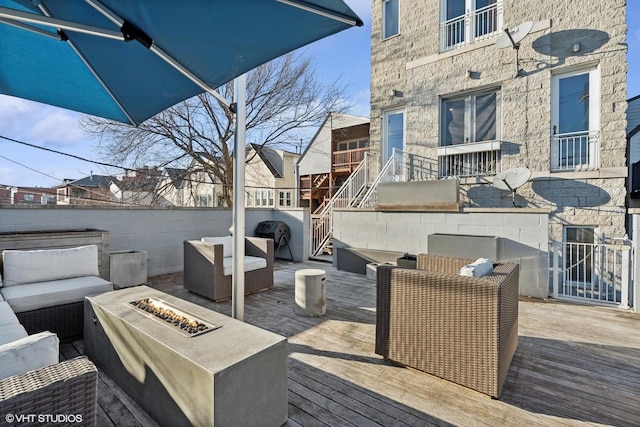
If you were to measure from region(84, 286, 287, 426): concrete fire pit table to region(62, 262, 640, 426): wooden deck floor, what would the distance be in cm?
21

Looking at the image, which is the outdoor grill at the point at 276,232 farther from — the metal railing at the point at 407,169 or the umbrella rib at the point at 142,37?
the umbrella rib at the point at 142,37

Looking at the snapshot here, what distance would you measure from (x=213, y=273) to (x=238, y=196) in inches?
71.6

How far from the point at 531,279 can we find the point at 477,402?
3160 mm

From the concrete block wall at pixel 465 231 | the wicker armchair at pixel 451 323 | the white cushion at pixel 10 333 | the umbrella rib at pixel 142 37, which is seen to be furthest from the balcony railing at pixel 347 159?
the white cushion at pixel 10 333

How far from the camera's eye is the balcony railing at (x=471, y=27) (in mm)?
6652

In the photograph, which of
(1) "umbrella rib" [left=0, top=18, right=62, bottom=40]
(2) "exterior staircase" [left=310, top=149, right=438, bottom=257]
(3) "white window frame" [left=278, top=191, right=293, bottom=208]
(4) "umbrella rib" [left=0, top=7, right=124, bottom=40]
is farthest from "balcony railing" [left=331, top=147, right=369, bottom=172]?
(4) "umbrella rib" [left=0, top=7, right=124, bottom=40]

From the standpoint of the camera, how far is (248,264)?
4.37m

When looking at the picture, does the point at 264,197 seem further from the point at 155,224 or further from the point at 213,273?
the point at 213,273

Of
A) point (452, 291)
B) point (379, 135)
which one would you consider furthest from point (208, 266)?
point (379, 135)

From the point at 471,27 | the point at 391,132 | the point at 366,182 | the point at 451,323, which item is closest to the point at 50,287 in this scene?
the point at 451,323

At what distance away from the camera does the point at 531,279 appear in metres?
4.42

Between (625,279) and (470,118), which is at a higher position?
(470,118)

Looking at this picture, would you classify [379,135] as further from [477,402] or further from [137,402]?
[137,402]

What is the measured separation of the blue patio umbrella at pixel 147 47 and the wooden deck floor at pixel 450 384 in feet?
3.01
